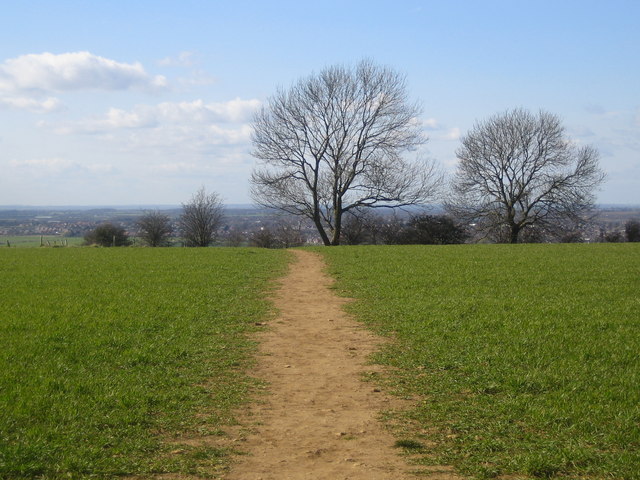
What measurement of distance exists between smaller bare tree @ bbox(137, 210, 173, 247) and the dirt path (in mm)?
51197

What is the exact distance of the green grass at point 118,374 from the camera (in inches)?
206

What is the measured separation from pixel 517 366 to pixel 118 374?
5.55 meters

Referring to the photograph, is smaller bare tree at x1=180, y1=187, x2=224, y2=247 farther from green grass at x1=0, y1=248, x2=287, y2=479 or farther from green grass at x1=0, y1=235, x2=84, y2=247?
green grass at x1=0, y1=248, x2=287, y2=479

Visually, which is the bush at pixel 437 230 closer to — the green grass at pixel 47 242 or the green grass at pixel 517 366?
the green grass at pixel 47 242

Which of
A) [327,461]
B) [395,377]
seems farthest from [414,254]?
[327,461]

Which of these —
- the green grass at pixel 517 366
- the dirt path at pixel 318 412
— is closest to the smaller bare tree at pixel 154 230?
the green grass at pixel 517 366

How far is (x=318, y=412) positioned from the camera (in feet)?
21.7

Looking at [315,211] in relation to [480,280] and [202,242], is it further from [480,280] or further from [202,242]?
[480,280]

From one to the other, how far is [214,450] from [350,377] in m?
2.96

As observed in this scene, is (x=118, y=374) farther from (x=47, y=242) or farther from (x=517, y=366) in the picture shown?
(x=47, y=242)

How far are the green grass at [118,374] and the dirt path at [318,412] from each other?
40 cm

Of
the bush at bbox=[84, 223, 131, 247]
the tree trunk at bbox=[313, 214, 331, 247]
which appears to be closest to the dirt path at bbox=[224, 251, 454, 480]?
the tree trunk at bbox=[313, 214, 331, 247]

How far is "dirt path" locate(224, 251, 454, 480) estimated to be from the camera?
511cm

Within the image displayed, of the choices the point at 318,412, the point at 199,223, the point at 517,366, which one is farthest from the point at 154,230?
the point at 318,412
